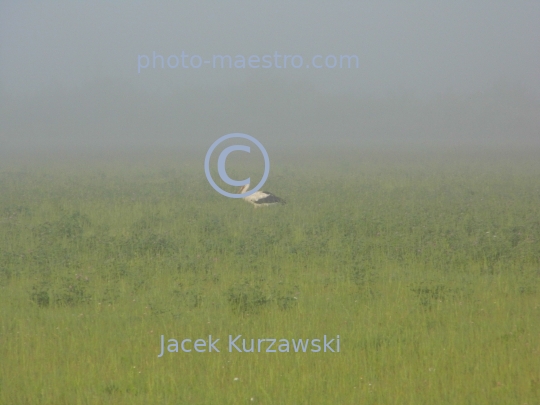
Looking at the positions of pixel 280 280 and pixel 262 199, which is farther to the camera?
pixel 262 199

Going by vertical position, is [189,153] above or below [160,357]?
above

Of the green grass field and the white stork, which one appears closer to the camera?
the green grass field

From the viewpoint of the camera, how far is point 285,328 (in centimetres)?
640

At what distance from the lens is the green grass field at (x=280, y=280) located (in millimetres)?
5555

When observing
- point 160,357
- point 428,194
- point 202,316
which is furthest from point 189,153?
point 428,194

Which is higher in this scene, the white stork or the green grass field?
the white stork

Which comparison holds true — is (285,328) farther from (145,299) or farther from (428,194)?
(428,194)

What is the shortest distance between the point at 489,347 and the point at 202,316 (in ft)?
9.62

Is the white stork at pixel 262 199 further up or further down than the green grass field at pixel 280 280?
further up

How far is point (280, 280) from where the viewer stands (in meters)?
7.22

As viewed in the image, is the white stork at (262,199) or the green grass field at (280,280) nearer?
the green grass field at (280,280)

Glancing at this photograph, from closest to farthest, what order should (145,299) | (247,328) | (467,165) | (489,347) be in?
(489,347) < (247,328) < (145,299) < (467,165)

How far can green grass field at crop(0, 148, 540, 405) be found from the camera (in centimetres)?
555

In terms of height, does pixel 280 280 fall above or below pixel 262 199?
below
